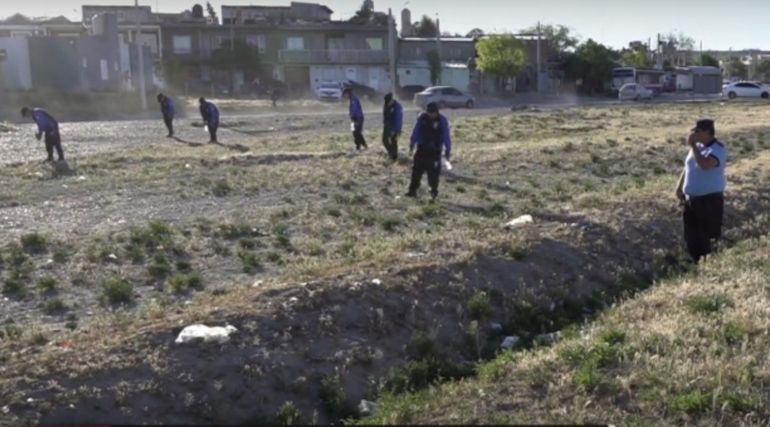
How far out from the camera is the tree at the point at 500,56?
247 ft

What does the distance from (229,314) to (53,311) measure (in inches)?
77.7

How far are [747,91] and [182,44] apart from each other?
46277 millimetres

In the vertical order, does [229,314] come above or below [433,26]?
below

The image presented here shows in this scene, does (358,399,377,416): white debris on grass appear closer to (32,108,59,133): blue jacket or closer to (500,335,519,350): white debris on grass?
(500,335,519,350): white debris on grass

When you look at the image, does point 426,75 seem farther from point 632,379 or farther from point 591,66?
point 632,379

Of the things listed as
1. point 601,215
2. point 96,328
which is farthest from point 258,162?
point 96,328

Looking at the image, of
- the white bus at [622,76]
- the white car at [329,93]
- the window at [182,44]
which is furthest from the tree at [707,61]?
the window at [182,44]

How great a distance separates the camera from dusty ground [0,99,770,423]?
609 cm

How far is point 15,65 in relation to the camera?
5953 cm

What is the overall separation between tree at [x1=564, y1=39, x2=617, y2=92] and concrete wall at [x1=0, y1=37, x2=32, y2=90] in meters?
48.9

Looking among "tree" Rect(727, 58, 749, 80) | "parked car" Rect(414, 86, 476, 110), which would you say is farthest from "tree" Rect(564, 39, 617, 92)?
"tree" Rect(727, 58, 749, 80)

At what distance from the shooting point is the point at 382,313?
7.53 meters

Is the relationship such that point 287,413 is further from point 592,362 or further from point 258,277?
point 258,277

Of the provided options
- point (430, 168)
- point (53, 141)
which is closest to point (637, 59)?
point (53, 141)
